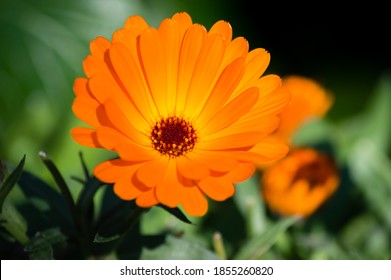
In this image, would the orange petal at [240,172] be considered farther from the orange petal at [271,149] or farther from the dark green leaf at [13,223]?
the dark green leaf at [13,223]

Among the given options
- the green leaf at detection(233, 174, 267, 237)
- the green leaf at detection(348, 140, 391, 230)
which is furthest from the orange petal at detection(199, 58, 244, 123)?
the green leaf at detection(348, 140, 391, 230)

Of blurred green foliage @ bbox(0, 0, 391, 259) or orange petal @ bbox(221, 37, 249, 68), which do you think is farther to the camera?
blurred green foliage @ bbox(0, 0, 391, 259)

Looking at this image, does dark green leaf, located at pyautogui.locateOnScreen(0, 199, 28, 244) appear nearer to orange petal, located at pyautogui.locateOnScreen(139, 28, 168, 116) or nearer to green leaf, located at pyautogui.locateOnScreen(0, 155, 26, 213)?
green leaf, located at pyautogui.locateOnScreen(0, 155, 26, 213)

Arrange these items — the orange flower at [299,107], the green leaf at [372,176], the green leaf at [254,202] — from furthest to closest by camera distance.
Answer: the orange flower at [299,107] → the green leaf at [372,176] → the green leaf at [254,202]

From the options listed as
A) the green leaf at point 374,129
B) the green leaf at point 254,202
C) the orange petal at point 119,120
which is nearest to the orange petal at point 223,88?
the orange petal at point 119,120
